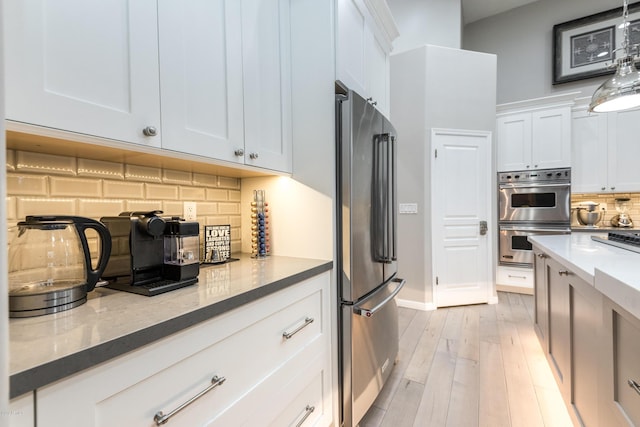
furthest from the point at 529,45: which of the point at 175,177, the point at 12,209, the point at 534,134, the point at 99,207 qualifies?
the point at 12,209

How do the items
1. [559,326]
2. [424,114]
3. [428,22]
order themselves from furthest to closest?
1. [428,22]
2. [424,114]
3. [559,326]

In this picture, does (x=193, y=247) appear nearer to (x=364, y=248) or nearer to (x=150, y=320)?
(x=150, y=320)

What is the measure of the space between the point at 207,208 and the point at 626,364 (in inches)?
72.1

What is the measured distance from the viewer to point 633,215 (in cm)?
390

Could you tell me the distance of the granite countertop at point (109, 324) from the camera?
0.51 meters

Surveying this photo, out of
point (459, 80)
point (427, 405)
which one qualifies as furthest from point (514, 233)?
point (427, 405)

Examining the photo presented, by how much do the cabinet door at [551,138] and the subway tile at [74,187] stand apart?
14.8 ft

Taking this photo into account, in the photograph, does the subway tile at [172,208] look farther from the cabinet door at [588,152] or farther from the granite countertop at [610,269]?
the cabinet door at [588,152]

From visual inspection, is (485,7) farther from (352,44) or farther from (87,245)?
(87,245)

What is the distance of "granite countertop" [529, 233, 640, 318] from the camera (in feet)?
2.74

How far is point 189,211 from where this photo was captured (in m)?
1.52

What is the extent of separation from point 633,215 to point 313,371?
4.96 metres

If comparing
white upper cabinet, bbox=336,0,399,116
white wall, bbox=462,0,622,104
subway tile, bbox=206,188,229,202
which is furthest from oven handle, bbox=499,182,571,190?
subway tile, bbox=206,188,229,202

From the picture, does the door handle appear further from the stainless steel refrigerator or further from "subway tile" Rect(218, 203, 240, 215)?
"subway tile" Rect(218, 203, 240, 215)
